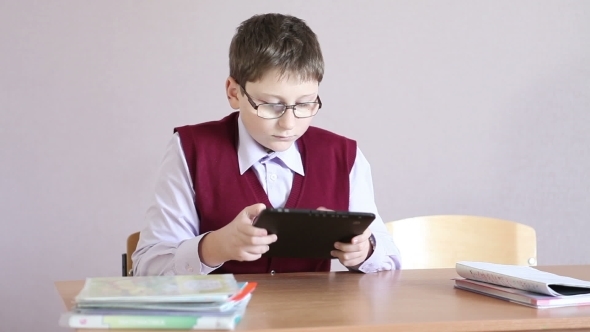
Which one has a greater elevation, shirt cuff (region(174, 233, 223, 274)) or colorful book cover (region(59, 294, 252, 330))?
colorful book cover (region(59, 294, 252, 330))

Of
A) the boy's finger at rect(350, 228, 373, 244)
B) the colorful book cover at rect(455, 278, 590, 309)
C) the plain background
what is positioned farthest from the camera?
the plain background

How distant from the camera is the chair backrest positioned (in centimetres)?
198

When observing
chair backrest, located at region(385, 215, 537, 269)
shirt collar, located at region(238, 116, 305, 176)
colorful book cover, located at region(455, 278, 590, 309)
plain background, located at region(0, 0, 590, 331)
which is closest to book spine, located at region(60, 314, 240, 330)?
colorful book cover, located at region(455, 278, 590, 309)

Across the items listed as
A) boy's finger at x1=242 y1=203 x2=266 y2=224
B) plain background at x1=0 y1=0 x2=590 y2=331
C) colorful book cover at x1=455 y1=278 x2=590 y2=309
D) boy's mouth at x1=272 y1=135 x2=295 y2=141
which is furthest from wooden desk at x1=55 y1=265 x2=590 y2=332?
plain background at x1=0 y1=0 x2=590 y2=331

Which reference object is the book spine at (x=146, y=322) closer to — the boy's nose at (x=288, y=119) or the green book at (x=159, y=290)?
the green book at (x=159, y=290)

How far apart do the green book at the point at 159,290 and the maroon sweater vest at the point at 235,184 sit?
1.71 feet

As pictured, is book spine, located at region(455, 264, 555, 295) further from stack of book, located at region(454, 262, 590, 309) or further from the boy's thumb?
the boy's thumb

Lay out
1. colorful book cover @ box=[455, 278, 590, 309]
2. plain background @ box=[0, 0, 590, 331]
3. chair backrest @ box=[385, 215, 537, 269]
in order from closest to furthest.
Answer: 1. colorful book cover @ box=[455, 278, 590, 309]
2. chair backrest @ box=[385, 215, 537, 269]
3. plain background @ box=[0, 0, 590, 331]

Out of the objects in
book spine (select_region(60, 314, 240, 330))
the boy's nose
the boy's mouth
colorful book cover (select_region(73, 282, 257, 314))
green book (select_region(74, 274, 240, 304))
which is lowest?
book spine (select_region(60, 314, 240, 330))

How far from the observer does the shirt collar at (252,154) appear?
1757 mm

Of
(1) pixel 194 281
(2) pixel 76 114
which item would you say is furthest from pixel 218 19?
(1) pixel 194 281

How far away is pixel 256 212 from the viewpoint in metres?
1.36

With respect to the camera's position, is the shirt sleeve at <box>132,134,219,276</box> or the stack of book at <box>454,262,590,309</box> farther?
the shirt sleeve at <box>132,134,219,276</box>

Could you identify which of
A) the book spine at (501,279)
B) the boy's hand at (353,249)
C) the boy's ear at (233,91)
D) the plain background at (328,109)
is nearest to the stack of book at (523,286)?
the book spine at (501,279)
